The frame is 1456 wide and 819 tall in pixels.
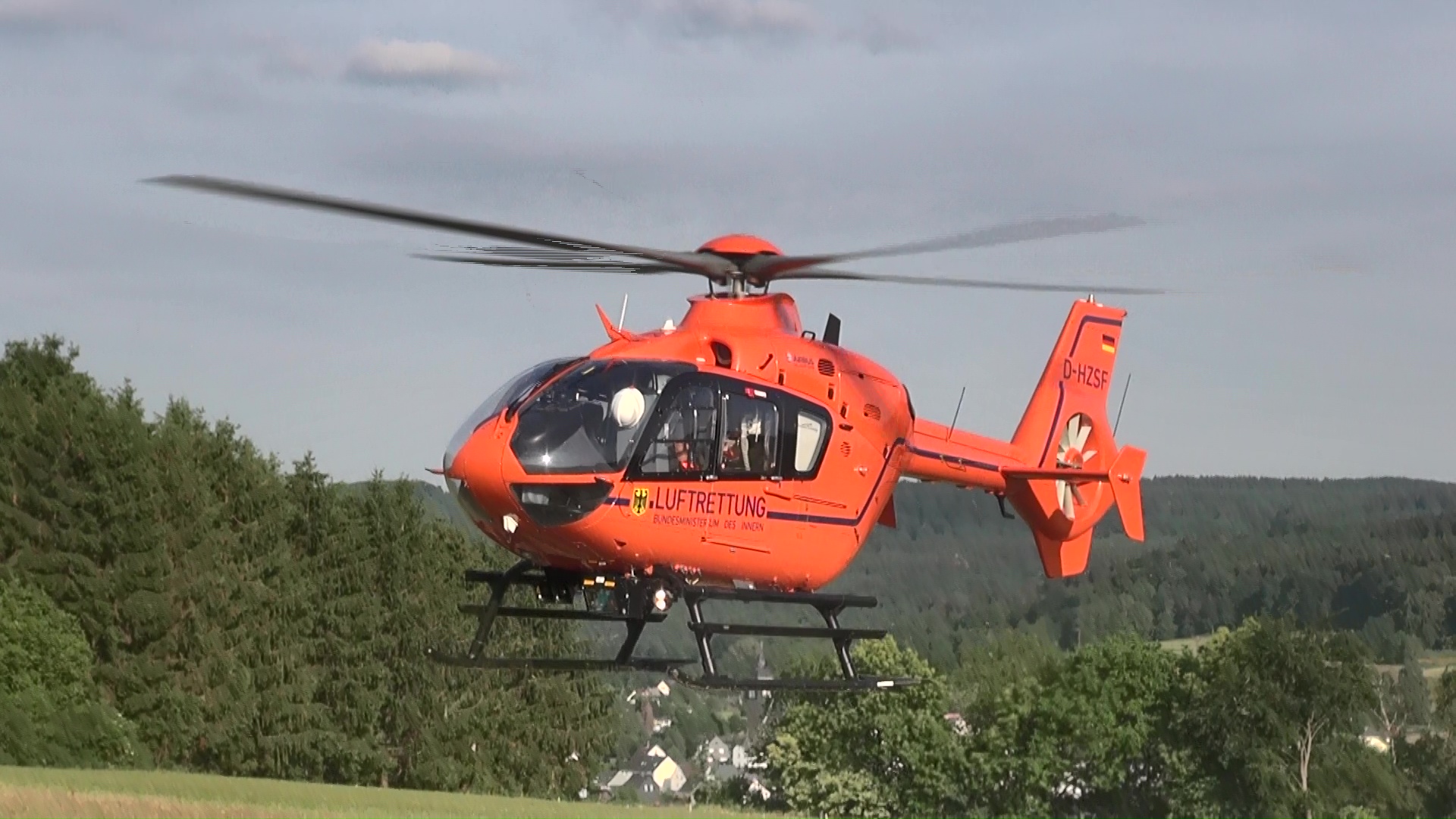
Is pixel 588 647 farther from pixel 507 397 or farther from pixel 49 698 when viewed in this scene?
pixel 507 397

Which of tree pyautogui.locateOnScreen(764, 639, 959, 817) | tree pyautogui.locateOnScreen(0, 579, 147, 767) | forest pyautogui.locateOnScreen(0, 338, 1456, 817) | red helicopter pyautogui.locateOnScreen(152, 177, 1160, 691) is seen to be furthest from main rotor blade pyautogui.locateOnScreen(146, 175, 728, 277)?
tree pyautogui.locateOnScreen(764, 639, 959, 817)

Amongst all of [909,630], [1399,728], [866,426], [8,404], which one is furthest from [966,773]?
[866,426]

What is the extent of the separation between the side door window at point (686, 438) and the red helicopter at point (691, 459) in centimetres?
2

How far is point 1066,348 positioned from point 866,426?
25.4 feet

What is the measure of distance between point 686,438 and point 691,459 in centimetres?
25

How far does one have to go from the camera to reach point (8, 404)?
59875 millimetres

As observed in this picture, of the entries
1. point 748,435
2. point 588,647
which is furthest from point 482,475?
point 588,647

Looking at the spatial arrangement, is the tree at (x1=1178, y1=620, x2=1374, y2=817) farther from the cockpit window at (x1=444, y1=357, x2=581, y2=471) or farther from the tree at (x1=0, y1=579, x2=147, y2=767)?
the cockpit window at (x1=444, y1=357, x2=581, y2=471)

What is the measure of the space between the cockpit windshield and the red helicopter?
0.06 feet

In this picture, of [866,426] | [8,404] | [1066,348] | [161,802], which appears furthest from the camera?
[8,404]

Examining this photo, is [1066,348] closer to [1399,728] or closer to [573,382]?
[573,382]

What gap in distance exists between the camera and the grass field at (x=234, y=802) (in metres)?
30.4

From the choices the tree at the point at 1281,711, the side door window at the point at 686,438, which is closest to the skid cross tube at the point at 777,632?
the side door window at the point at 686,438

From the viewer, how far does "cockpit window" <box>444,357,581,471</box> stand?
68.9 ft
